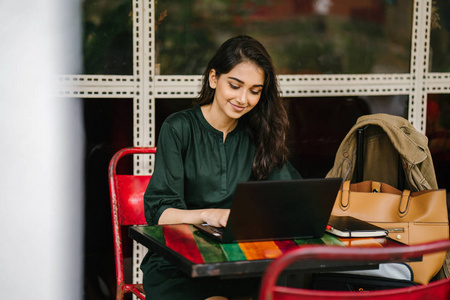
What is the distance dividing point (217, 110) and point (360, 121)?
845 mm

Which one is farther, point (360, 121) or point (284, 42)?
point (284, 42)

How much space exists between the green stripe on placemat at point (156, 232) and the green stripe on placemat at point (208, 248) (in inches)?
4.1

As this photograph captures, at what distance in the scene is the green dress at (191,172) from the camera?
6.74 feet

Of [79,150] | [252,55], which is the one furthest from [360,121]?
[79,150]

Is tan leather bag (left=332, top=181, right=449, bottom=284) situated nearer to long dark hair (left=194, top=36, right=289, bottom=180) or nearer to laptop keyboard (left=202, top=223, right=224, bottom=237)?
long dark hair (left=194, top=36, right=289, bottom=180)

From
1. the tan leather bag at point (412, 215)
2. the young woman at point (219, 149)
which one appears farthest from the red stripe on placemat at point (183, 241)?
the tan leather bag at point (412, 215)

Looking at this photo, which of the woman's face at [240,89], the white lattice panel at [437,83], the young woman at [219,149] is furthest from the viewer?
the white lattice panel at [437,83]

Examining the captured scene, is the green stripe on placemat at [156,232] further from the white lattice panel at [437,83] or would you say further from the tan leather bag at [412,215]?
the white lattice panel at [437,83]

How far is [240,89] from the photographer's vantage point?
2.23m

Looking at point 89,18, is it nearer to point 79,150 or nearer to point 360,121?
point 79,150

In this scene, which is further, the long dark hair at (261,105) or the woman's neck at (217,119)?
the woman's neck at (217,119)

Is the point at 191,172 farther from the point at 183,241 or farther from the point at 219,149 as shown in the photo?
the point at 183,241

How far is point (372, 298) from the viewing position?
49.6 inches

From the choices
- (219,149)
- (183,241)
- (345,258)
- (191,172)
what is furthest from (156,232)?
(345,258)
